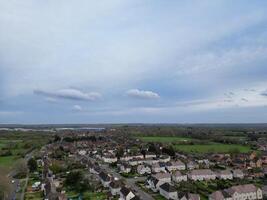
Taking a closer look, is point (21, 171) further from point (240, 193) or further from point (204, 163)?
point (240, 193)

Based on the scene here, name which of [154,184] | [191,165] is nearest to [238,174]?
[191,165]

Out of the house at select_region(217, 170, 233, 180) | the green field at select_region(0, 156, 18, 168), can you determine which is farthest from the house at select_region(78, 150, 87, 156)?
the house at select_region(217, 170, 233, 180)

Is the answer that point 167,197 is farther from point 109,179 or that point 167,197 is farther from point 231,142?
point 231,142

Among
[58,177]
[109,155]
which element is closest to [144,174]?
[58,177]

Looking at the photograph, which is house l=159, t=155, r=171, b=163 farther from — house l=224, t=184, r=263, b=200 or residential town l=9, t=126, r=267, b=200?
house l=224, t=184, r=263, b=200

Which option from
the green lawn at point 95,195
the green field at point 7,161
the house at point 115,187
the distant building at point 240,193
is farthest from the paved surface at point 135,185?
the green field at point 7,161

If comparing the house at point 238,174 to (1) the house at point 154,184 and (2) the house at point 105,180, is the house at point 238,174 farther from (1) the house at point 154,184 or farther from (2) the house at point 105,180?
(2) the house at point 105,180
